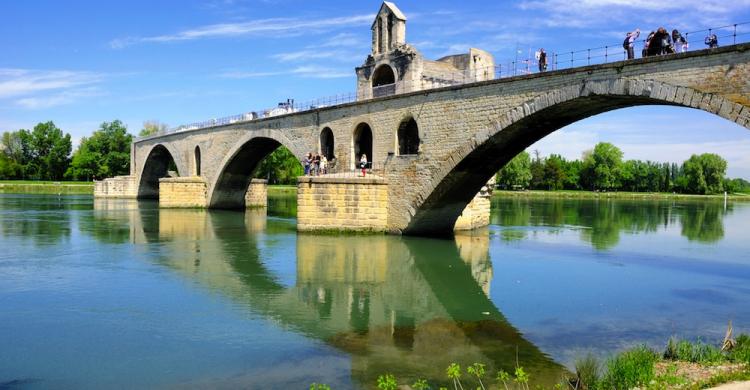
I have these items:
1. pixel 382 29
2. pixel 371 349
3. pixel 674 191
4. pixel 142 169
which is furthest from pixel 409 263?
pixel 674 191

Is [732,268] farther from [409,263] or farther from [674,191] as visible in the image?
[674,191]

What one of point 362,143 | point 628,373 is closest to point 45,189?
point 362,143

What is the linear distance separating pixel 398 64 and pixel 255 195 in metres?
23.7

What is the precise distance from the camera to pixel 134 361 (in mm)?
9930

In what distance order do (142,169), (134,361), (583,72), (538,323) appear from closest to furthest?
(134,361) < (538,323) < (583,72) < (142,169)

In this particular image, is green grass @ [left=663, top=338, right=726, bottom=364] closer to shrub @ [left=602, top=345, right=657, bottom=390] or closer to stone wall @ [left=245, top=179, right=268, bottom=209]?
shrub @ [left=602, top=345, right=657, bottom=390]

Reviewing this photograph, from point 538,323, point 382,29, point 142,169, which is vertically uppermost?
point 382,29

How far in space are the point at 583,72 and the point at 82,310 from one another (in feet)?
49.5

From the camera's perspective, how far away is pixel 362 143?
31641 millimetres

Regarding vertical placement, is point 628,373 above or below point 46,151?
below

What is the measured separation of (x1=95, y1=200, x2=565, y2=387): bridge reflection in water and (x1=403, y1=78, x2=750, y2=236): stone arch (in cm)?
162

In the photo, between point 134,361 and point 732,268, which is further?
point 732,268

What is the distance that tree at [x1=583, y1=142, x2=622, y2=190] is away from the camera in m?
102

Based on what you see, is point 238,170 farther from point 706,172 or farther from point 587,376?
point 706,172
